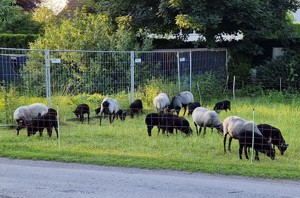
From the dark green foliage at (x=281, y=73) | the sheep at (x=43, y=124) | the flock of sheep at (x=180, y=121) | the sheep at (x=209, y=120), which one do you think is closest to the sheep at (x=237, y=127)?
the flock of sheep at (x=180, y=121)

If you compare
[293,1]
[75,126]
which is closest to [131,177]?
[75,126]

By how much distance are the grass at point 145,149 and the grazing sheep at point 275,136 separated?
189 millimetres

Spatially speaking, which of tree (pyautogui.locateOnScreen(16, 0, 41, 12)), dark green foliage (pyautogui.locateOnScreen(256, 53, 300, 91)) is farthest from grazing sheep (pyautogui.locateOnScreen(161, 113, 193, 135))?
tree (pyautogui.locateOnScreen(16, 0, 41, 12))

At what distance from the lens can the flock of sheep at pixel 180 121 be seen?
371 inches

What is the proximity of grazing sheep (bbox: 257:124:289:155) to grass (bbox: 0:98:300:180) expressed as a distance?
19 cm

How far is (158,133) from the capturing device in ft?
39.2

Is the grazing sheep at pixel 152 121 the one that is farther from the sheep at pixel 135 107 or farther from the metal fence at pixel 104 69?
the metal fence at pixel 104 69

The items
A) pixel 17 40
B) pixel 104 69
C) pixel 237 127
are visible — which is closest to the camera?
pixel 237 127

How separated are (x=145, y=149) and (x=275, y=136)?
283 cm

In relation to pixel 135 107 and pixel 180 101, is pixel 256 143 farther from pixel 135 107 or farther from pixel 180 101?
pixel 135 107

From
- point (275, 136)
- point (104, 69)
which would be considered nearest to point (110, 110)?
point (104, 69)

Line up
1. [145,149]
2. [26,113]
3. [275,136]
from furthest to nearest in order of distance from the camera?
[26,113] → [145,149] → [275,136]

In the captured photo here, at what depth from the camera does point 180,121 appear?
1173 centimetres

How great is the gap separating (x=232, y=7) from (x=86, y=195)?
49.2 ft
